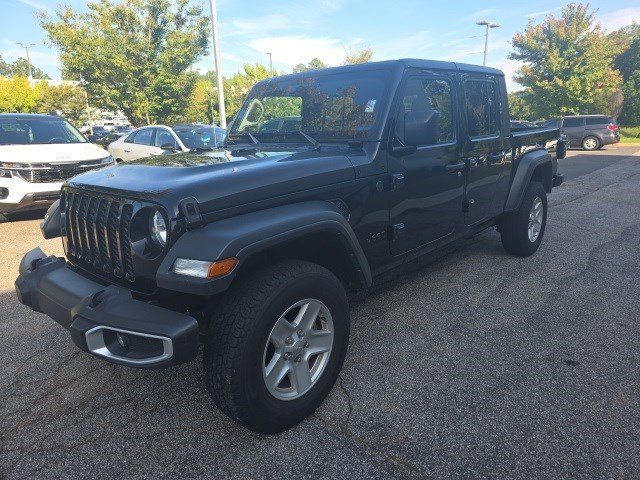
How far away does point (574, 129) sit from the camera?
Answer: 21.0 meters

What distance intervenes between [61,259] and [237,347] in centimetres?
152

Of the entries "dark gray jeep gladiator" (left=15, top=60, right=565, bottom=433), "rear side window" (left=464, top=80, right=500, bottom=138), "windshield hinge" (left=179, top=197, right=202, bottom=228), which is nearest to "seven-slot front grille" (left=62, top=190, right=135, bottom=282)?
"dark gray jeep gladiator" (left=15, top=60, right=565, bottom=433)

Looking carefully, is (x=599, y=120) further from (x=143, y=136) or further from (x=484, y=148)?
(x=484, y=148)

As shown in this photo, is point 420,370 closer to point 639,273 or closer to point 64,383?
point 64,383

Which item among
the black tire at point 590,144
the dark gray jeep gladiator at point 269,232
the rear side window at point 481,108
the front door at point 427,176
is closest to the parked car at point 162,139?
the dark gray jeep gladiator at point 269,232

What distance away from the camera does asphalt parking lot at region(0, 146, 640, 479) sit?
7.09 ft

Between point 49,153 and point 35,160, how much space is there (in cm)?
31

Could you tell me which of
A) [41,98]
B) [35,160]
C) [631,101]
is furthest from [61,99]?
[631,101]

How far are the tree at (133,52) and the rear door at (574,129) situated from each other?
18.4 metres

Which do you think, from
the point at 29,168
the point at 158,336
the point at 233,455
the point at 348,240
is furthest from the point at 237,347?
the point at 29,168

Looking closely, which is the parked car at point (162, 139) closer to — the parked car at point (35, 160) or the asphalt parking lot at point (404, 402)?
the parked car at point (35, 160)

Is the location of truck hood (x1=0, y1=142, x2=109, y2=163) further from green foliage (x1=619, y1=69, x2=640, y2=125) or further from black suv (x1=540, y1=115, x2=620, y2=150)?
green foliage (x1=619, y1=69, x2=640, y2=125)

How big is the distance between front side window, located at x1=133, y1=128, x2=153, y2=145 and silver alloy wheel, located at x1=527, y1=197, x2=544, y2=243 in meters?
8.20

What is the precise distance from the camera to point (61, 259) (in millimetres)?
2795
